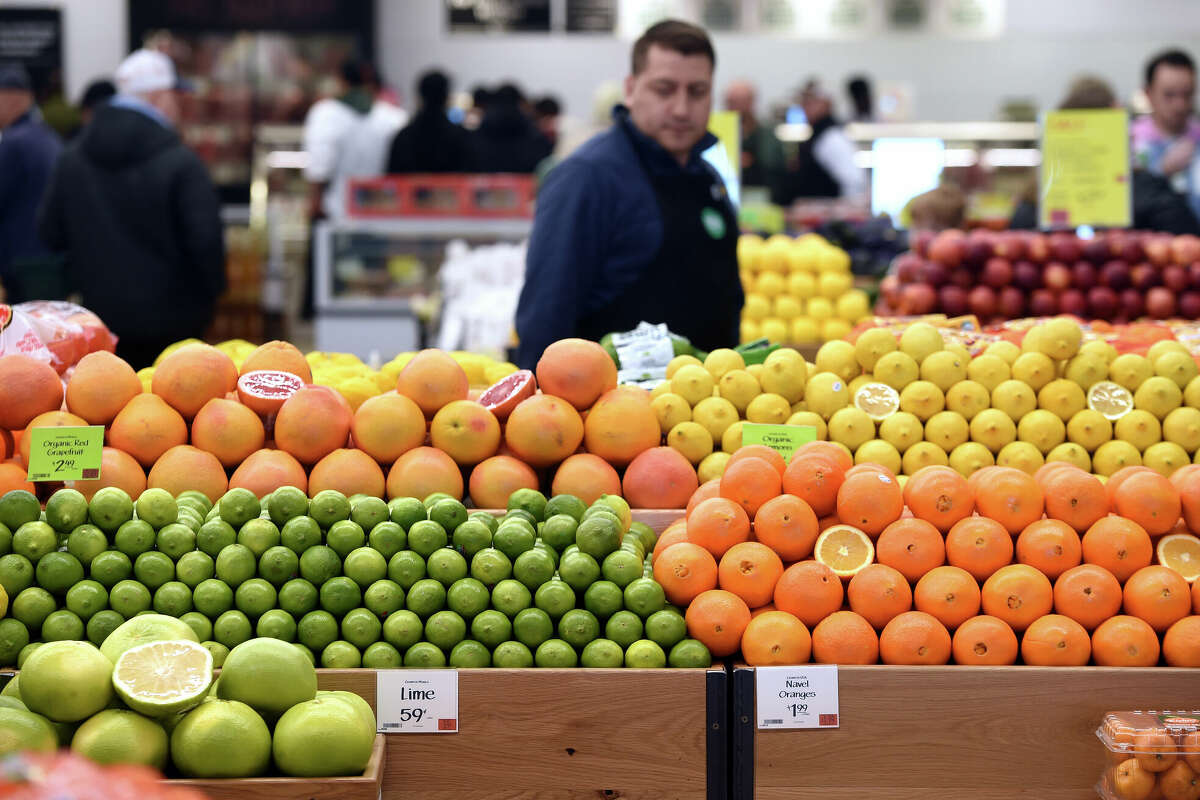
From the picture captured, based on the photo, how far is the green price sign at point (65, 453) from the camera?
2.48 metres

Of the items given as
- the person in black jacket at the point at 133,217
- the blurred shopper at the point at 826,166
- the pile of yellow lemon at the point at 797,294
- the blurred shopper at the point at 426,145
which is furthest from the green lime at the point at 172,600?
the blurred shopper at the point at 826,166

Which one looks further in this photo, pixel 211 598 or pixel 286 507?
pixel 286 507

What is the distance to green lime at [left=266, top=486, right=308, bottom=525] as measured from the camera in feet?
7.68

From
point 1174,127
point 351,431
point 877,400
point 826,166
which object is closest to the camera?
point 351,431

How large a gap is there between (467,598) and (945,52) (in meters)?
12.3

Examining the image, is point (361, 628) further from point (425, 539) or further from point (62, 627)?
point (62, 627)

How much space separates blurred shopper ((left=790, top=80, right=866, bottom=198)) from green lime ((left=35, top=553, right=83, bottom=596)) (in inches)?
355

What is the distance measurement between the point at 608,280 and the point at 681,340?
0.63 metres

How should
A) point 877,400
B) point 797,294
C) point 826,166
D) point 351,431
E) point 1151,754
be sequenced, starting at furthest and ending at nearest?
point 826,166 < point 797,294 < point 877,400 < point 351,431 < point 1151,754

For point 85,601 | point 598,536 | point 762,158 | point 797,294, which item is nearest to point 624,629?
point 598,536

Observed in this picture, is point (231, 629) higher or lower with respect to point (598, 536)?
lower

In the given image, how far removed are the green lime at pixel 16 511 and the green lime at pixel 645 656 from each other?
1.11 m

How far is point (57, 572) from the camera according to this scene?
7.32 ft

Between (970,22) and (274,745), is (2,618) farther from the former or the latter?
(970,22)
